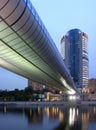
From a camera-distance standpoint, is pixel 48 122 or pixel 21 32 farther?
pixel 48 122

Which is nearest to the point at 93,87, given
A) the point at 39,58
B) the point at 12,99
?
the point at 12,99

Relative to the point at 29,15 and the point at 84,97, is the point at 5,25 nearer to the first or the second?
the point at 29,15

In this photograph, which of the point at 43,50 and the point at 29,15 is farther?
the point at 43,50

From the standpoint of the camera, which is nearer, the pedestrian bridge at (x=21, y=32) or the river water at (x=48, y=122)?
the pedestrian bridge at (x=21, y=32)

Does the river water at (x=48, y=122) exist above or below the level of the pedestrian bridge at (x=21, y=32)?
below

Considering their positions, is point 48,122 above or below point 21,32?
below

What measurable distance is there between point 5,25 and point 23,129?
11435mm

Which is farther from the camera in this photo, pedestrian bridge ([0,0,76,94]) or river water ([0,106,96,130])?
river water ([0,106,96,130])

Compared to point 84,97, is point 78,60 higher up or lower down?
higher up

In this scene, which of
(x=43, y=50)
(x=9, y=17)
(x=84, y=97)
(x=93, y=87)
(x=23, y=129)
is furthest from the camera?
(x=93, y=87)

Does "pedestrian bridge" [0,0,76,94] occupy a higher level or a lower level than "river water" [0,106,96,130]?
higher

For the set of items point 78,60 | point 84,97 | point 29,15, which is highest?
point 78,60

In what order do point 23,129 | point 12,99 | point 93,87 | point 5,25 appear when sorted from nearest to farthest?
1. point 5,25
2. point 23,129
3. point 12,99
4. point 93,87

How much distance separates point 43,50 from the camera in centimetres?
2205
